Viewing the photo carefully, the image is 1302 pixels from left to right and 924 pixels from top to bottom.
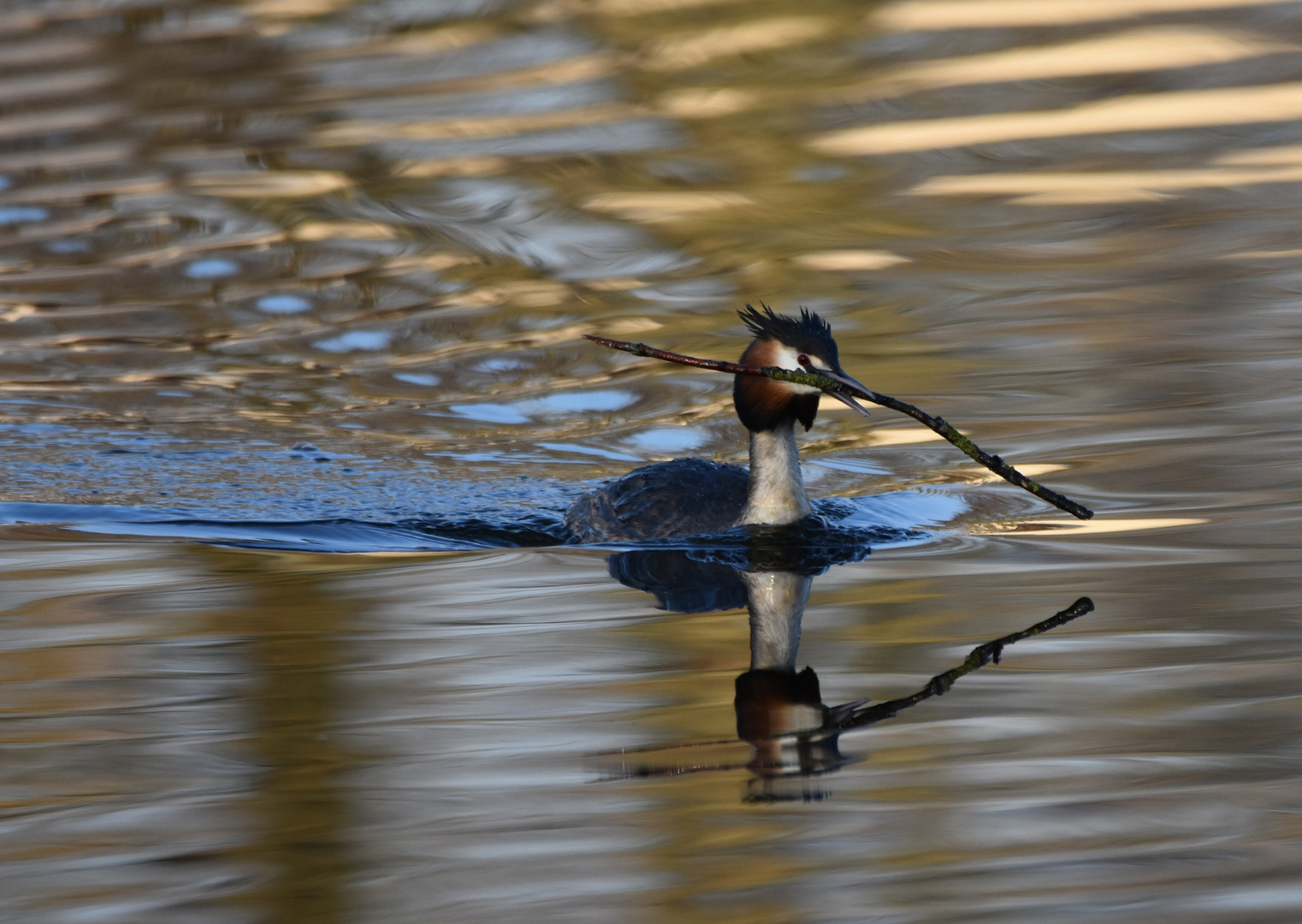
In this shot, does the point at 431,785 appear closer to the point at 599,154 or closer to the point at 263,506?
the point at 263,506

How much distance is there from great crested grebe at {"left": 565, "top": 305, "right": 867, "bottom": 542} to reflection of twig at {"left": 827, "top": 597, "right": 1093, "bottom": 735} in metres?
1.94

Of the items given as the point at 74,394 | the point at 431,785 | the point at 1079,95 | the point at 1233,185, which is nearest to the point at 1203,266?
the point at 1233,185

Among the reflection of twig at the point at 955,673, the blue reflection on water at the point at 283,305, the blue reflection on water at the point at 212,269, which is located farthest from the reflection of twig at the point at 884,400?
the blue reflection on water at the point at 212,269

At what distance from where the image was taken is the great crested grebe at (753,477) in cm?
798

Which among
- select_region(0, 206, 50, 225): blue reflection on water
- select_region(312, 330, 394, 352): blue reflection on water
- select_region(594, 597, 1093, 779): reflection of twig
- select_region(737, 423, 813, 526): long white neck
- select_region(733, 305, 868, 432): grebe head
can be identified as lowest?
select_region(594, 597, 1093, 779): reflection of twig

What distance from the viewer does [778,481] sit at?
326 inches

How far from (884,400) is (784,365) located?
995 millimetres

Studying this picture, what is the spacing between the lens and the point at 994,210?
14.5 meters

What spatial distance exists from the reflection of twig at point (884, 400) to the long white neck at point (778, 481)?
1.23 feet

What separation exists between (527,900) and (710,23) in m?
16.5

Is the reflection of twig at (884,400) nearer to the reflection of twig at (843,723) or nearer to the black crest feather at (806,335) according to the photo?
the black crest feather at (806,335)

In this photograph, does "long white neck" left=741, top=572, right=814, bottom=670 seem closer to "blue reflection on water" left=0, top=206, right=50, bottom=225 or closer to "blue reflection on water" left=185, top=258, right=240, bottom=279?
"blue reflection on water" left=185, top=258, right=240, bottom=279

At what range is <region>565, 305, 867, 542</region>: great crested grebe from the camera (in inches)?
314

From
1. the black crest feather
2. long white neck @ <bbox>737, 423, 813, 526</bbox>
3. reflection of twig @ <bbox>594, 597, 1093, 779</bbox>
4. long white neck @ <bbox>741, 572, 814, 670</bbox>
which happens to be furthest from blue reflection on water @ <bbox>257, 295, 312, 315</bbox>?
reflection of twig @ <bbox>594, 597, 1093, 779</bbox>
